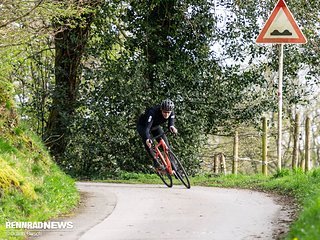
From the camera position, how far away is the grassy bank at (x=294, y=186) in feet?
23.8

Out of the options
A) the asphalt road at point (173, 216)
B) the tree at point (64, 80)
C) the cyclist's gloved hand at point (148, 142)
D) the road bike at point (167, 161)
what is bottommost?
the asphalt road at point (173, 216)

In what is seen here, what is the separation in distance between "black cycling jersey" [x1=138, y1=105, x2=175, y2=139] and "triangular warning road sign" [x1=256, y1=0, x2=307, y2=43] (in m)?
2.70

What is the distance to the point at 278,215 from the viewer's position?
1036 cm

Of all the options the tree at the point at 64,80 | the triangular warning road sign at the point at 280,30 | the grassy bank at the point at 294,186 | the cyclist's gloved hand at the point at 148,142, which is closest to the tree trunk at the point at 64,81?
the tree at the point at 64,80

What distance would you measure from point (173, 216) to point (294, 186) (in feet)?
13.6

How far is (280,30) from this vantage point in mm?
15305

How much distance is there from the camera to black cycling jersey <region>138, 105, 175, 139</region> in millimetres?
15250

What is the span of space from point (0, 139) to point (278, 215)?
211 inches

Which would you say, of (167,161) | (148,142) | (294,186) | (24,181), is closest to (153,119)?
(148,142)

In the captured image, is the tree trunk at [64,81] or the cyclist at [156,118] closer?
the cyclist at [156,118]

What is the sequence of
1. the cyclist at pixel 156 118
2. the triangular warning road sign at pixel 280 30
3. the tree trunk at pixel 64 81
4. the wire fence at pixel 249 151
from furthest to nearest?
the wire fence at pixel 249 151, the tree trunk at pixel 64 81, the triangular warning road sign at pixel 280 30, the cyclist at pixel 156 118

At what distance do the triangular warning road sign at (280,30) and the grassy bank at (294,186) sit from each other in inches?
118

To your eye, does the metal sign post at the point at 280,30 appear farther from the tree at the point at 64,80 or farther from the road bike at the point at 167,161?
the tree at the point at 64,80

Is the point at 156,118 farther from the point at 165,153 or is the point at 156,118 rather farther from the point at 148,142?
the point at 165,153
